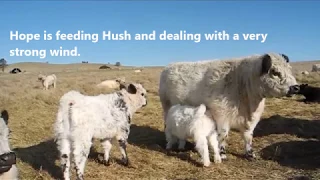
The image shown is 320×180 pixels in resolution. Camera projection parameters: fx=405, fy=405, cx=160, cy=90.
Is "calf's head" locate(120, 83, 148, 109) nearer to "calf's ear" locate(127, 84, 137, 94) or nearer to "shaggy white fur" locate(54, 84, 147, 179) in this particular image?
"calf's ear" locate(127, 84, 137, 94)

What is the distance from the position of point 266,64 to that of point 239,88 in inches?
34.0

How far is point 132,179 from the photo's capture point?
25.3ft

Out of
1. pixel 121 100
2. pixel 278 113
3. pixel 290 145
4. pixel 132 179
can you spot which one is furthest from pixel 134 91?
pixel 278 113

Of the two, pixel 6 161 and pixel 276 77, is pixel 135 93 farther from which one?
Answer: pixel 6 161

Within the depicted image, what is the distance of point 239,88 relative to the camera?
29.0ft

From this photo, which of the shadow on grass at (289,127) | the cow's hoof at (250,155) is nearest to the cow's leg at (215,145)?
the cow's hoof at (250,155)

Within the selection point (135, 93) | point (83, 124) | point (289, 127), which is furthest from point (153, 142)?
point (289, 127)

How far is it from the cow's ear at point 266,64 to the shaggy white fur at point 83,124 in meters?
3.02

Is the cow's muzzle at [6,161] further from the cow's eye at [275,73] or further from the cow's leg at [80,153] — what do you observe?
the cow's eye at [275,73]

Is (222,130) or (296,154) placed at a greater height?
(222,130)

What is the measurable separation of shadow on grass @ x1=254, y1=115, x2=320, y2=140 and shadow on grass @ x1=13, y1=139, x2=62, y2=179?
5.30 meters

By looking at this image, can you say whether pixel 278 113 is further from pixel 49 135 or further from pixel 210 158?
pixel 49 135

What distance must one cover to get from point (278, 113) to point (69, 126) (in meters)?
8.51

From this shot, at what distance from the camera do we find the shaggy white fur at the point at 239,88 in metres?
8.33
